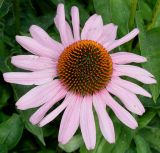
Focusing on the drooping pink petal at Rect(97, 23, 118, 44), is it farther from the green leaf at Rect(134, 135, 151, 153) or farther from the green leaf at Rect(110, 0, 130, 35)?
the green leaf at Rect(134, 135, 151, 153)

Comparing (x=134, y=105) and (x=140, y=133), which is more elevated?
(x=134, y=105)

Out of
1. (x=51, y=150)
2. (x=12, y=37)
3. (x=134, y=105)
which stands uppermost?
(x=12, y=37)

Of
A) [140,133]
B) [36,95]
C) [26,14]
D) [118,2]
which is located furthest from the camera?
[26,14]

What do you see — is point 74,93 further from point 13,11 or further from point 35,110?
point 13,11

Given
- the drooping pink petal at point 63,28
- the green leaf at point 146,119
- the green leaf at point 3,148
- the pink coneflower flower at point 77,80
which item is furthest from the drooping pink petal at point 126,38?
the green leaf at point 3,148

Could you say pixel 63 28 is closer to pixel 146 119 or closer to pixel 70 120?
pixel 70 120

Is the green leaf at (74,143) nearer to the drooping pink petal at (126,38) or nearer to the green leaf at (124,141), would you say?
the green leaf at (124,141)

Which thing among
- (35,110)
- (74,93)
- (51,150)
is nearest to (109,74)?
(74,93)

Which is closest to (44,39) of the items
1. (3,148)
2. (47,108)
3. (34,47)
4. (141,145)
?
(34,47)

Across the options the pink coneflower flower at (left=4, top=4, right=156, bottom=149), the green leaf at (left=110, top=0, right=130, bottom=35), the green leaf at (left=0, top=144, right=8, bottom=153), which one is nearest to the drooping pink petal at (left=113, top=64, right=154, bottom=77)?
the pink coneflower flower at (left=4, top=4, right=156, bottom=149)
